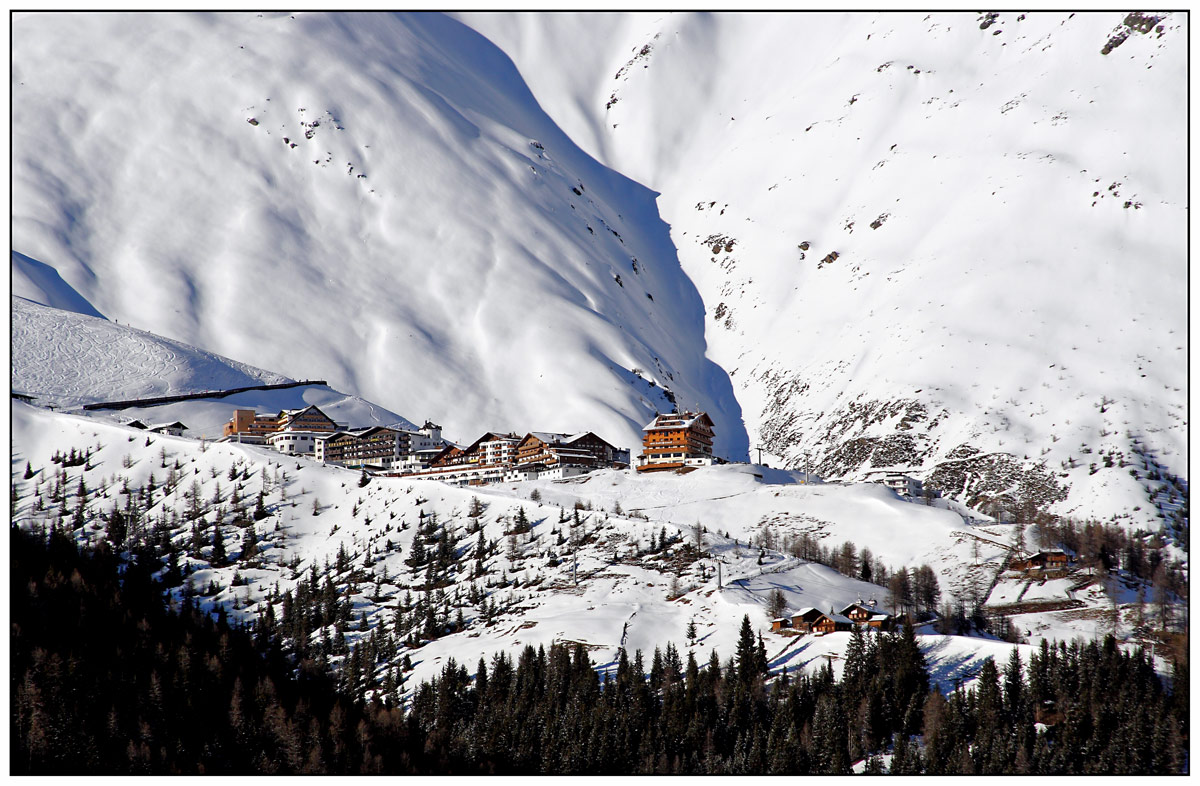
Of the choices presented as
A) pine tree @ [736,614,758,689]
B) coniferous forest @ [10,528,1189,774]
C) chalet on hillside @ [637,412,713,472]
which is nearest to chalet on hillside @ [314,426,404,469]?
chalet on hillside @ [637,412,713,472]

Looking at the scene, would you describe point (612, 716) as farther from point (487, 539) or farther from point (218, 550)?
point (218, 550)

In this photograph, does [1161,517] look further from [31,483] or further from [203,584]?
[31,483]

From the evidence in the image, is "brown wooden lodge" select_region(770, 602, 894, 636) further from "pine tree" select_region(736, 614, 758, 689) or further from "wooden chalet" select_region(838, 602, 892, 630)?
"pine tree" select_region(736, 614, 758, 689)

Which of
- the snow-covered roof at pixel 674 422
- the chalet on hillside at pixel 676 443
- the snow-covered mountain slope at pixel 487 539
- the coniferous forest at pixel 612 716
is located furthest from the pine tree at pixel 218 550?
the snow-covered roof at pixel 674 422

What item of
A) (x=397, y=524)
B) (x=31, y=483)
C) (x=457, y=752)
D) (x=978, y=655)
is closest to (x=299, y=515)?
(x=397, y=524)

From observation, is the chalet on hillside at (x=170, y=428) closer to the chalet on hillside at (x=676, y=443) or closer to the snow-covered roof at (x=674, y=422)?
the chalet on hillside at (x=676, y=443)

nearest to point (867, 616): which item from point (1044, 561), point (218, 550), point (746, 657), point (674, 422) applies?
point (746, 657)
